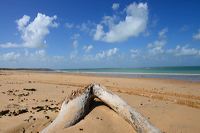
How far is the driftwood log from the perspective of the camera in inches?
219

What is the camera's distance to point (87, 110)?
22.1 feet

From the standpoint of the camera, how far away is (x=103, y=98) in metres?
6.75

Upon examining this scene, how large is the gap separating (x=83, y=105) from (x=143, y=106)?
3.23 m


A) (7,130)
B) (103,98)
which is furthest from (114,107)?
(7,130)

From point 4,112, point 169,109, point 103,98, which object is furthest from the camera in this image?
point 169,109

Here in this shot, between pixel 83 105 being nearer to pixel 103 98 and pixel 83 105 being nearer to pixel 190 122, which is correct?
pixel 103 98

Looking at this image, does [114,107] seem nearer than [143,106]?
Yes

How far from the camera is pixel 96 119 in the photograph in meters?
6.27

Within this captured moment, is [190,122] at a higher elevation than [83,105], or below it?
below

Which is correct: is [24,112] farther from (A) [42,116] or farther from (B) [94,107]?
(B) [94,107]

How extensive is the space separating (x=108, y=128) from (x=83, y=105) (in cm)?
95

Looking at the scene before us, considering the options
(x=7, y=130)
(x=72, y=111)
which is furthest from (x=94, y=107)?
(x=7, y=130)

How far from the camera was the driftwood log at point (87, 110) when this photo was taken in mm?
5562

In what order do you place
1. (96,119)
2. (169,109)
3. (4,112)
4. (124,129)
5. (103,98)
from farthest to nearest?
(169,109), (4,112), (103,98), (96,119), (124,129)
